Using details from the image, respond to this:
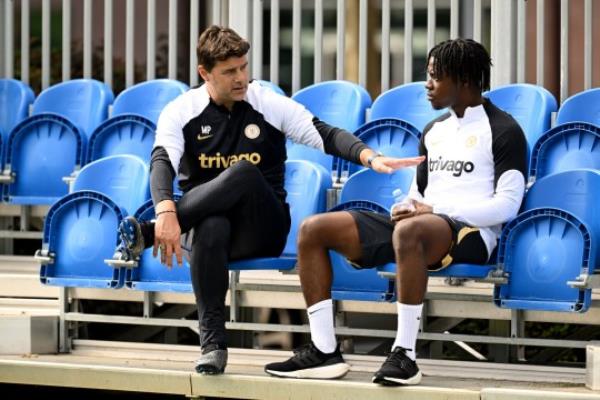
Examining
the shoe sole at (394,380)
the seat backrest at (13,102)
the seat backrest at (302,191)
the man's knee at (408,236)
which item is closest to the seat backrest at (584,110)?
the seat backrest at (302,191)

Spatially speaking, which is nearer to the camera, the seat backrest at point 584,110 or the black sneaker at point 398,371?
the black sneaker at point 398,371

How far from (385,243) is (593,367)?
3.01 feet

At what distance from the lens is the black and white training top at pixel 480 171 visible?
5.79m

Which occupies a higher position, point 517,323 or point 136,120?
point 136,120

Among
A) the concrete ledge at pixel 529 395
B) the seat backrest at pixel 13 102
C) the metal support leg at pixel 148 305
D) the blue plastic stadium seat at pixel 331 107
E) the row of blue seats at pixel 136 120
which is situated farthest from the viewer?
the seat backrest at pixel 13 102

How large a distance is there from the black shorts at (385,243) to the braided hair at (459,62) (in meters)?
0.64

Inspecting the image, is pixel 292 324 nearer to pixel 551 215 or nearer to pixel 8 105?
pixel 551 215

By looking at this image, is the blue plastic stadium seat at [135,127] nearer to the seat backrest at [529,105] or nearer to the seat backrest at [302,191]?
the seat backrest at [302,191]

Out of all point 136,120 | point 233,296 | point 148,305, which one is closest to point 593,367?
point 233,296

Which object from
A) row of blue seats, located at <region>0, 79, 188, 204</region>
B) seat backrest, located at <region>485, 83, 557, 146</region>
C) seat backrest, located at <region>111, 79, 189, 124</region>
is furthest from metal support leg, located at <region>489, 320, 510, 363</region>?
seat backrest, located at <region>111, 79, 189, 124</region>

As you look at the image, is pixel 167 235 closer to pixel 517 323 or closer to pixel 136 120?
pixel 517 323

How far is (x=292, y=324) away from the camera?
6961 mm

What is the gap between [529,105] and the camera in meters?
7.07

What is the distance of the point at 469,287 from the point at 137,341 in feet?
5.74
